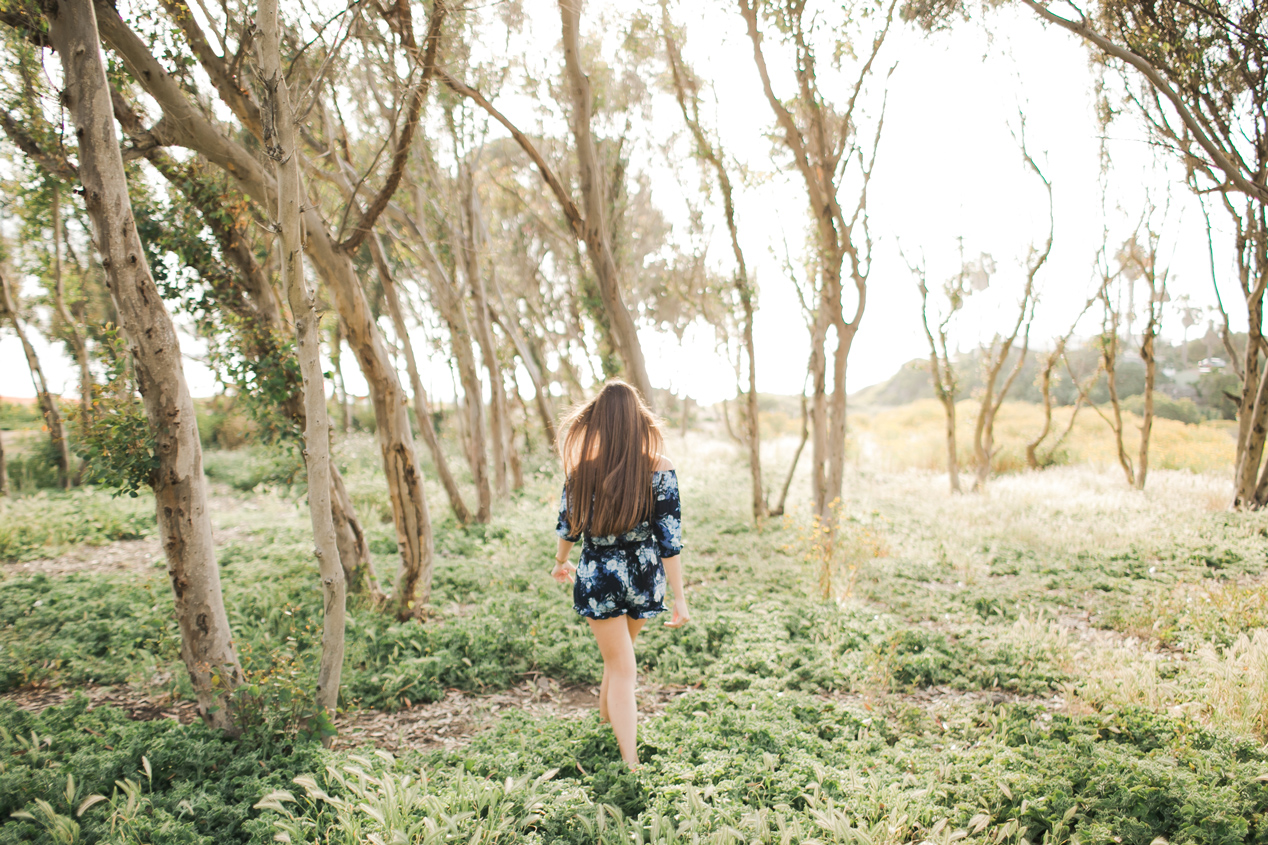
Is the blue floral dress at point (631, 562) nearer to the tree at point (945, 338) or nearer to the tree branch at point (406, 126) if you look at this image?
the tree branch at point (406, 126)

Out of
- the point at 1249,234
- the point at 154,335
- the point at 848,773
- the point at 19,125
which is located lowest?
the point at 848,773

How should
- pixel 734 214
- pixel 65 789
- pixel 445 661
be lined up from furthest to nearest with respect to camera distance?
1. pixel 734 214
2. pixel 445 661
3. pixel 65 789

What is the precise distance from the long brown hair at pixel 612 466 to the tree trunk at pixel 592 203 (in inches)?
124

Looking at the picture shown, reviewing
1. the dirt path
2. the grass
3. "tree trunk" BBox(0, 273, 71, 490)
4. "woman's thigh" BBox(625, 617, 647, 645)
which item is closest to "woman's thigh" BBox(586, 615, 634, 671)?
"woman's thigh" BBox(625, 617, 647, 645)

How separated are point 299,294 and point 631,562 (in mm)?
A: 2267

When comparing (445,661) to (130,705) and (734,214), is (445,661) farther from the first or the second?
(734,214)

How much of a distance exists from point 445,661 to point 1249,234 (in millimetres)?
11383

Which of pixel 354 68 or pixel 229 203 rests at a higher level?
pixel 354 68

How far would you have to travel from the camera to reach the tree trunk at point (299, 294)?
9.62ft

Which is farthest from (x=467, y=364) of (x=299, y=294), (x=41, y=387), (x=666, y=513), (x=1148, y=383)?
(x=1148, y=383)

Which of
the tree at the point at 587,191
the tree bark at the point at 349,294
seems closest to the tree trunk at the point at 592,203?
the tree at the point at 587,191

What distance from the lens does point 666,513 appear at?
340 cm

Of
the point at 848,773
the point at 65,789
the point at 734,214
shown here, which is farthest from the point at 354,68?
the point at 848,773

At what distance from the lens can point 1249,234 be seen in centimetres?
815
